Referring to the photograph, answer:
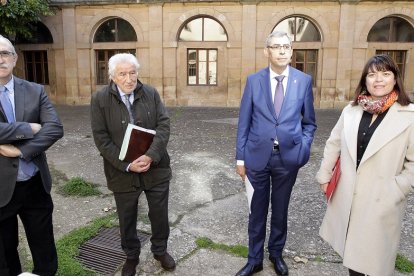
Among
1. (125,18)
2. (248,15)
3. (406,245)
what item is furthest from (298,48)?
(406,245)

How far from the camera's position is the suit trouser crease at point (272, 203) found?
310 cm

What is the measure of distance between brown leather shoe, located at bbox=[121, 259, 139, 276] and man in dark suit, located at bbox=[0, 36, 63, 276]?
636mm

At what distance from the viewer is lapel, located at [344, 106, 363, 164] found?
2.57 metres

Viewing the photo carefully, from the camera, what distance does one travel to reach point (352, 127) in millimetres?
2598

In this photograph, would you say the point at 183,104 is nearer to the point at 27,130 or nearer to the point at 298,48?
the point at 298,48

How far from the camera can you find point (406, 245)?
369 centimetres

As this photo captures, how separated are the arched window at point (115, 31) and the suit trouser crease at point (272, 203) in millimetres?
13929

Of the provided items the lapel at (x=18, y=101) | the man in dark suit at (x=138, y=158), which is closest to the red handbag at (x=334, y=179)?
the man in dark suit at (x=138, y=158)

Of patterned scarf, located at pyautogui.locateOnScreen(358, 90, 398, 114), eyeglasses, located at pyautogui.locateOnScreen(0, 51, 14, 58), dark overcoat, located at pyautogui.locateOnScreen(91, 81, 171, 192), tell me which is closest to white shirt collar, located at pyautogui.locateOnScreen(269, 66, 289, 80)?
patterned scarf, located at pyautogui.locateOnScreen(358, 90, 398, 114)

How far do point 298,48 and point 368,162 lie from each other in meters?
13.8

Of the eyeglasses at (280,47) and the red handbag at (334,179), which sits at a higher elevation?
the eyeglasses at (280,47)

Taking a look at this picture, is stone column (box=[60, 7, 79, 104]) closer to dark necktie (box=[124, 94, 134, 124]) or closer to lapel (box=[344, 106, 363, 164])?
dark necktie (box=[124, 94, 134, 124])

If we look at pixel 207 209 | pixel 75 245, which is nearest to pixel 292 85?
pixel 207 209

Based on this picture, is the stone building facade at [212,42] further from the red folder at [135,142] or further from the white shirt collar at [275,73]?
the red folder at [135,142]
